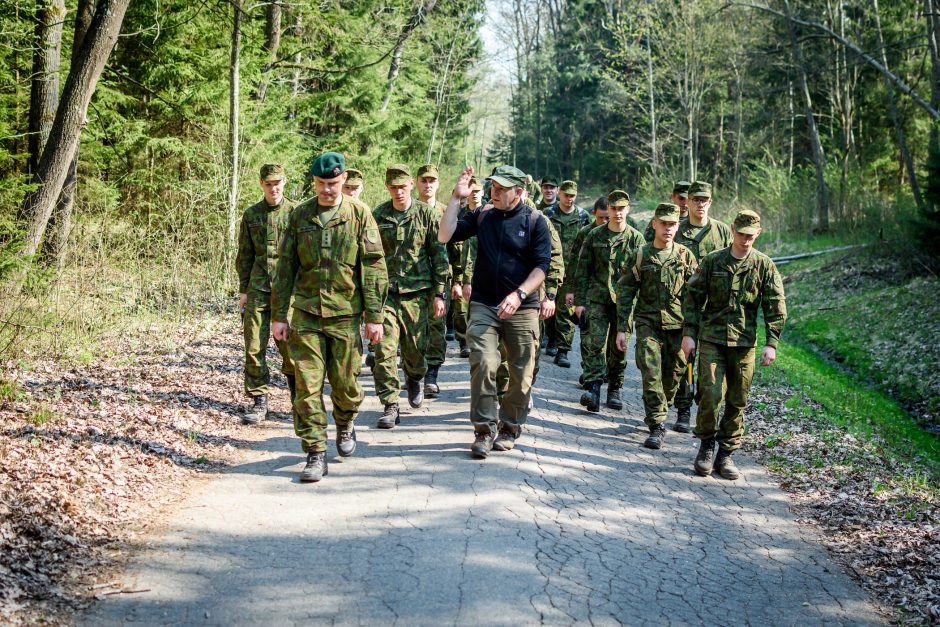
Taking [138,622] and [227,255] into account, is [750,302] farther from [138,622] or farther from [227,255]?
[227,255]

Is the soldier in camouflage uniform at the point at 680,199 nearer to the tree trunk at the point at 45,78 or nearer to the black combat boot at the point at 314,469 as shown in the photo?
the black combat boot at the point at 314,469

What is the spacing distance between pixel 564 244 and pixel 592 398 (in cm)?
375

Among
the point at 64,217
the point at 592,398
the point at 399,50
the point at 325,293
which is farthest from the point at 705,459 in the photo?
the point at 399,50

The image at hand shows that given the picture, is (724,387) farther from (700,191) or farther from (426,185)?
(426,185)

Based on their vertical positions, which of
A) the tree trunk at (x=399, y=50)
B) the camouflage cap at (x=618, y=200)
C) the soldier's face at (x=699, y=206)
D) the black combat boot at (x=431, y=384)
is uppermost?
the tree trunk at (x=399, y=50)

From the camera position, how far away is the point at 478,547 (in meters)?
5.27

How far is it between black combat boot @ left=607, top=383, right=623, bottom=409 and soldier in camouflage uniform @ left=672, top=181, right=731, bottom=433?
0.71 meters

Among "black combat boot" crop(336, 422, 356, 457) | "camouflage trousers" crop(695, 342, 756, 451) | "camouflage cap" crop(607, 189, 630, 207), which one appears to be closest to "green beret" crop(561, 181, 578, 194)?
"camouflage cap" crop(607, 189, 630, 207)

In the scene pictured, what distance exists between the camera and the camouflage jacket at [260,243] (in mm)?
8406

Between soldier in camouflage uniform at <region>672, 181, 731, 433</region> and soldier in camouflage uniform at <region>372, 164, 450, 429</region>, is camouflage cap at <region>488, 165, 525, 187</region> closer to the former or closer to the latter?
soldier in camouflage uniform at <region>372, 164, 450, 429</region>

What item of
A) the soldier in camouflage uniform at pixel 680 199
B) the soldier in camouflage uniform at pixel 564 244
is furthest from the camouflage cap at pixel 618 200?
the soldier in camouflage uniform at pixel 564 244

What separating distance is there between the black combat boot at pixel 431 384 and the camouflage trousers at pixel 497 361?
6.77ft

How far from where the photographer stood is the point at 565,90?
54.2 metres

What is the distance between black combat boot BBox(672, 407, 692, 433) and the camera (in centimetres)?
923
